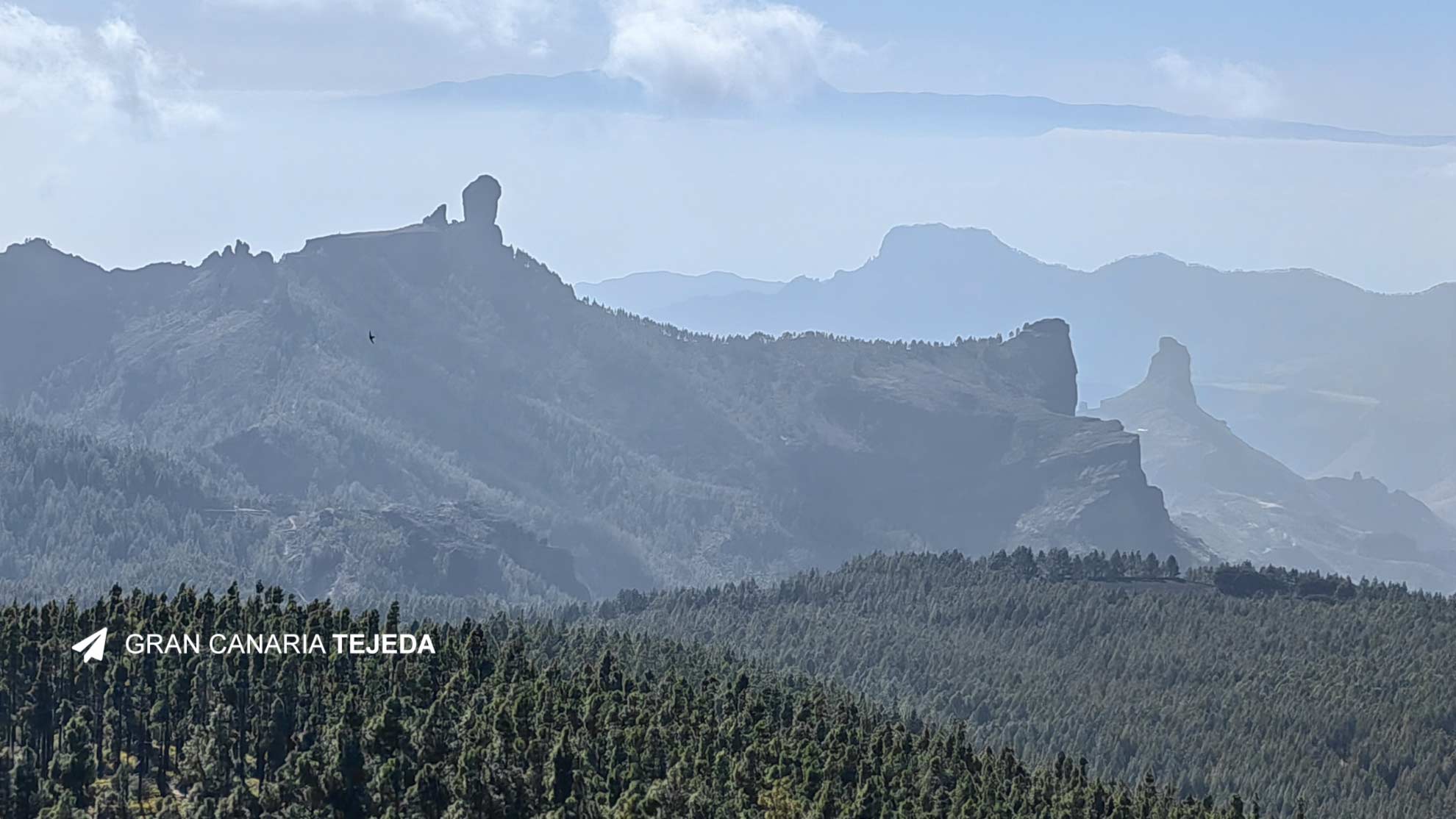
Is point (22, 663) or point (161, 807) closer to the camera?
point (161, 807)

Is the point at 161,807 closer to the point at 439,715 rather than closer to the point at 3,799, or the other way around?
the point at 3,799

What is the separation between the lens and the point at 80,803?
6821 inches

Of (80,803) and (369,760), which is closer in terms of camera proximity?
(80,803)

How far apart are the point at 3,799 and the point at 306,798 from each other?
25.1 metres

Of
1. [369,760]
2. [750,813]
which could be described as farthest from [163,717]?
[750,813]

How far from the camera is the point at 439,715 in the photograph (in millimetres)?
199250

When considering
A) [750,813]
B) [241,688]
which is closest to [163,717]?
[241,688]

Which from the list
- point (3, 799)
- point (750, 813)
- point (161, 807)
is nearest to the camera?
point (3, 799)

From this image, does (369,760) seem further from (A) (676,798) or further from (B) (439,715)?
(A) (676,798)

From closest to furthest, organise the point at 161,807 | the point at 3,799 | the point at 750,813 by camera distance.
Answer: the point at 3,799
the point at 161,807
the point at 750,813

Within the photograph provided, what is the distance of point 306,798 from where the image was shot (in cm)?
17538

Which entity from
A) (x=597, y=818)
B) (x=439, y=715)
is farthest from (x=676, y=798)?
(x=439, y=715)

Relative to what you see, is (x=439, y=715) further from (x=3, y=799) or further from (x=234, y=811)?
(x=3, y=799)

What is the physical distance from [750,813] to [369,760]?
121ft
